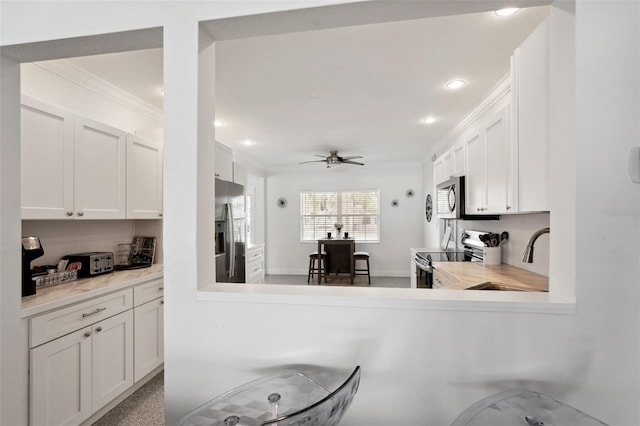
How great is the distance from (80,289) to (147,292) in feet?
1.74

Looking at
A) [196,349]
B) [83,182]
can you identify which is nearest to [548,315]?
[196,349]

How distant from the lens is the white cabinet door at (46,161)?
1868 mm

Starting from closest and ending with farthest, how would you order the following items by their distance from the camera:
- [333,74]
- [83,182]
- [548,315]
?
[548,315] → [83,182] → [333,74]

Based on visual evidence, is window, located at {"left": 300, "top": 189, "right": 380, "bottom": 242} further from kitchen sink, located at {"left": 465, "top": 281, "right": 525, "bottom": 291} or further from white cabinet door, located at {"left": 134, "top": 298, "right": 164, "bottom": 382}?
kitchen sink, located at {"left": 465, "top": 281, "right": 525, "bottom": 291}

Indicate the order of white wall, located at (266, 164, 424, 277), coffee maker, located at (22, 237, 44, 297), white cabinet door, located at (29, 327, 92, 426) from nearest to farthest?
white cabinet door, located at (29, 327, 92, 426)
coffee maker, located at (22, 237, 44, 297)
white wall, located at (266, 164, 424, 277)

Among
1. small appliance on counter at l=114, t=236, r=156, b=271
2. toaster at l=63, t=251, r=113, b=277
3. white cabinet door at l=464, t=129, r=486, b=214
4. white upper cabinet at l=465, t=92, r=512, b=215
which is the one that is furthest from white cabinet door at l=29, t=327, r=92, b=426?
white cabinet door at l=464, t=129, r=486, b=214

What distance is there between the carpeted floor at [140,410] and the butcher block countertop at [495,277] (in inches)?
89.3

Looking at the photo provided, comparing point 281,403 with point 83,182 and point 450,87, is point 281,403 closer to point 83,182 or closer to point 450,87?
point 83,182

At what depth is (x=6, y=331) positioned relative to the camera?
1.40 meters

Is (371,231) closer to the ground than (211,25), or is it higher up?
closer to the ground

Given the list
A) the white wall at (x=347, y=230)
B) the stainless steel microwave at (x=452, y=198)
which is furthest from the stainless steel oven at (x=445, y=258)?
the white wall at (x=347, y=230)

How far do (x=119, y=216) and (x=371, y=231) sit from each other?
523cm

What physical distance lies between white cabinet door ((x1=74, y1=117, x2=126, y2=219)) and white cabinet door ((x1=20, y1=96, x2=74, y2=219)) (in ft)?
0.24

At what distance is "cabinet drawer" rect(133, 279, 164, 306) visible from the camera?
2383mm
